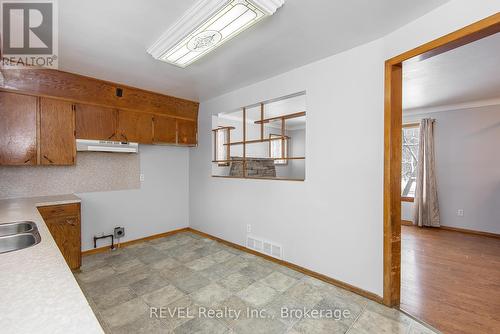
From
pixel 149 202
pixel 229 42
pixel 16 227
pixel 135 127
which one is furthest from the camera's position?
pixel 149 202

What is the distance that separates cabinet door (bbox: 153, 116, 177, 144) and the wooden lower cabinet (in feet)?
4.98

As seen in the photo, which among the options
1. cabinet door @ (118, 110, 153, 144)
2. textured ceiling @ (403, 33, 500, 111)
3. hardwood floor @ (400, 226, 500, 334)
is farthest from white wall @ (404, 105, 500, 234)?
cabinet door @ (118, 110, 153, 144)

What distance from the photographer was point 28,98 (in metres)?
2.66

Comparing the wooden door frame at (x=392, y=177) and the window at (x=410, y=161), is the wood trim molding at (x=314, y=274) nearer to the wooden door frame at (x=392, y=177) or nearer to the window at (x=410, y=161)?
the wooden door frame at (x=392, y=177)

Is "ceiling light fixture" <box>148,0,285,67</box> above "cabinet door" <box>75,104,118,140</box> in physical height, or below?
above

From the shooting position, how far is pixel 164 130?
382 cm

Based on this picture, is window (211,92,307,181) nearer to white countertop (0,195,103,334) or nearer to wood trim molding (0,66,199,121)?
wood trim molding (0,66,199,121)

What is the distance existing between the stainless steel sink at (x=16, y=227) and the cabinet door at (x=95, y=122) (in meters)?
1.63

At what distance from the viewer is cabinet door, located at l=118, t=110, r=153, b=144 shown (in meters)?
3.36

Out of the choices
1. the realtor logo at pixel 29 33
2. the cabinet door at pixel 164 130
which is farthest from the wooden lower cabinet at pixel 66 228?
the realtor logo at pixel 29 33

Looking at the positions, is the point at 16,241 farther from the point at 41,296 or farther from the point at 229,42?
the point at 229,42

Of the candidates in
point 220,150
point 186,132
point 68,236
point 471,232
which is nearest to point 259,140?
point 220,150

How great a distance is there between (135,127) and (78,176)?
1079 mm

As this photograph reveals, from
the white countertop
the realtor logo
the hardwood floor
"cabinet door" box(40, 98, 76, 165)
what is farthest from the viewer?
"cabinet door" box(40, 98, 76, 165)
